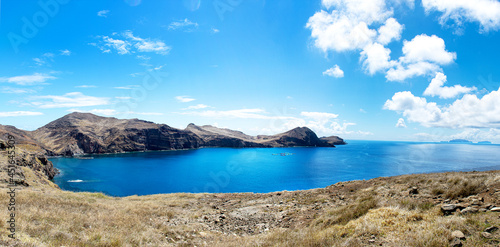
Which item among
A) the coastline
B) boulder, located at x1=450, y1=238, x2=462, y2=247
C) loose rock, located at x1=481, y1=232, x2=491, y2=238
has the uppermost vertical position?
loose rock, located at x1=481, y1=232, x2=491, y2=238

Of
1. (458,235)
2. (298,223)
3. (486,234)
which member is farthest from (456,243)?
(298,223)

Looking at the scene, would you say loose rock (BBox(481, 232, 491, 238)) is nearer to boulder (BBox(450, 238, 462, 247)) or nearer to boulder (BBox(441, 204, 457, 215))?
boulder (BBox(450, 238, 462, 247))

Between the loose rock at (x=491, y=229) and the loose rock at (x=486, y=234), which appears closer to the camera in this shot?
the loose rock at (x=486, y=234)

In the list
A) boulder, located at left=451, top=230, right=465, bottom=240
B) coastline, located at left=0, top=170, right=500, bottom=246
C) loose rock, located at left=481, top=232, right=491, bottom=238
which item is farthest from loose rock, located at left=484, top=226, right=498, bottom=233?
boulder, located at left=451, top=230, right=465, bottom=240

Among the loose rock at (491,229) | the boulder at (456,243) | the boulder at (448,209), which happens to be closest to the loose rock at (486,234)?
the loose rock at (491,229)

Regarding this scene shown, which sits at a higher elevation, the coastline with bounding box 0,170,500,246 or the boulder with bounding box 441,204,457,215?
the boulder with bounding box 441,204,457,215

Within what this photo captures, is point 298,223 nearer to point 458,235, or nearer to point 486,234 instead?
point 458,235

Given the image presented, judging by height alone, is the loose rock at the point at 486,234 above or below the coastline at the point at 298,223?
above

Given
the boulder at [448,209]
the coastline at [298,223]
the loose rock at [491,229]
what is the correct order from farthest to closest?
the boulder at [448,209] → the coastline at [298,223] → the loose rock at [491,229]

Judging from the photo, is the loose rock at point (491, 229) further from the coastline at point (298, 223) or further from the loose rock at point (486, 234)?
the loose rock at point (486, 234)

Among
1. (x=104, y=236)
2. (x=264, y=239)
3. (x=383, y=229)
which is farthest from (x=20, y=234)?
(x=383, y=229)

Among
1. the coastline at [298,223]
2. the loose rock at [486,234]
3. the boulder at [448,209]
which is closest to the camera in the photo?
the loose rock at [486,234]

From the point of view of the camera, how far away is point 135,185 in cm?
6644

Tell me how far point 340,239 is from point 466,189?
9.46 m
